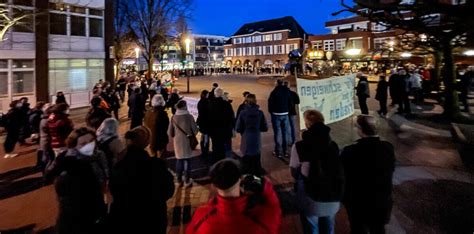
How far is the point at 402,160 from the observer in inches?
327

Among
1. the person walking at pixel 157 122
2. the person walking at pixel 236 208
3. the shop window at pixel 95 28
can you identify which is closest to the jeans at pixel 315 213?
the person walking at pixel 236 208

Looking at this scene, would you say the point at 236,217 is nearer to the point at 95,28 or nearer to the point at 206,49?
the point at 95,28

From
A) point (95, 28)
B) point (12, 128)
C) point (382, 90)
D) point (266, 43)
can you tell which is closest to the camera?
point (12, 128)

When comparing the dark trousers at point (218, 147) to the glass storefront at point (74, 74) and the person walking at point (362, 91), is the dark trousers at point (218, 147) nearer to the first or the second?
the person walking at point (362, 91)

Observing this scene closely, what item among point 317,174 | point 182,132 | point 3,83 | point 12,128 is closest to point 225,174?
point 317,174

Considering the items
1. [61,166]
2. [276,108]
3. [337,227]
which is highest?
[276,108]

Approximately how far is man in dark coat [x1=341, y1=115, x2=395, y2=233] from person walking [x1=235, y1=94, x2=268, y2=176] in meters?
3.20

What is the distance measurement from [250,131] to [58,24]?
17947 millimetres

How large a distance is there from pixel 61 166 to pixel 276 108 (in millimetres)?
5573

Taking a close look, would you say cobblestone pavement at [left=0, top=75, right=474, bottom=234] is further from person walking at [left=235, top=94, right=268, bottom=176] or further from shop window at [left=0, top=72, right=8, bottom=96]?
shop window at [left=0, top=72, right=8, bottom=96]

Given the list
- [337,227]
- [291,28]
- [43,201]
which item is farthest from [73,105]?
[291,28]

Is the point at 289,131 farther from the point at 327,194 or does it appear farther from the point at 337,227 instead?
the point at 327,194

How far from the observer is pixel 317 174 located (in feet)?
11.6

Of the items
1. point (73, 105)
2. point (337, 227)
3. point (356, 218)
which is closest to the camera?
point (356, 218)
